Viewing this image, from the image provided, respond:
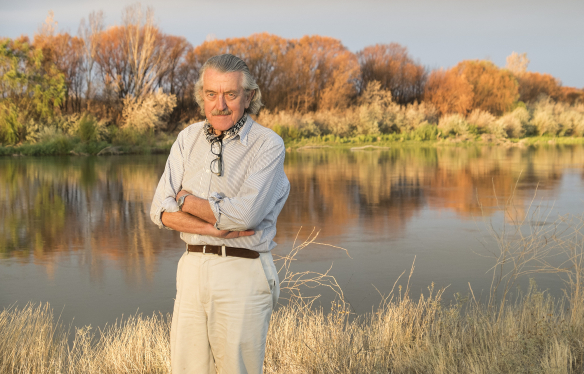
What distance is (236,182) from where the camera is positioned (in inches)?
114

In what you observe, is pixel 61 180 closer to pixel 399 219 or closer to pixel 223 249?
pixel 399 219

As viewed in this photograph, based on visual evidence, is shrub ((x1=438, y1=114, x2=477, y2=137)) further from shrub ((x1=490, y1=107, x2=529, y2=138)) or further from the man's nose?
the man's nose

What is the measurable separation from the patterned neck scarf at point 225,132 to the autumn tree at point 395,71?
50835 millimetres

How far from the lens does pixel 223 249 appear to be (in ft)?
9.09

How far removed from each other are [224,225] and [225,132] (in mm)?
473

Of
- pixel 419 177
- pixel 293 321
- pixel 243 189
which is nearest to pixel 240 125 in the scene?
pixel 243 189

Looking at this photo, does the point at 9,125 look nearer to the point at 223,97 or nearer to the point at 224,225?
the point at 223,97

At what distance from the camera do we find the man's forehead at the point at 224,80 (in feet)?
9.32

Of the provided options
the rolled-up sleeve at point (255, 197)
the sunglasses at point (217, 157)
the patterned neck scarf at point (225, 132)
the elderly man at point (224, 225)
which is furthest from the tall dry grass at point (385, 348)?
the patterned neck scarf at point (225, 132)

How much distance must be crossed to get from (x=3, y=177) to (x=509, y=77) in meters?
49.0

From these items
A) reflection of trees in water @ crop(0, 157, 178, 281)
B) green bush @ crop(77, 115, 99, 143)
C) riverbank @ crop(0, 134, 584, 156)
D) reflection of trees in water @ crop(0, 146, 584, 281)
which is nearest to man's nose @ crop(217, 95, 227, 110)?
reflection of trees in water @ crop(0, 157, 178, 281)

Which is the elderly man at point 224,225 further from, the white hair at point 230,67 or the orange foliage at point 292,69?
the orange foliage at point 292,69

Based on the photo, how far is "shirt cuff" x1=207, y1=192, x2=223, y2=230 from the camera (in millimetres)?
2723

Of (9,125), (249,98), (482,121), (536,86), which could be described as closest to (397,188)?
(249,98)
